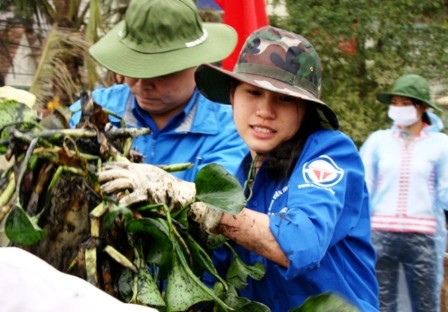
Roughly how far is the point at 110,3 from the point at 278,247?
28.6ft

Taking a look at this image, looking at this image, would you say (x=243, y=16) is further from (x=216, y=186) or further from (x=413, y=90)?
(x=216, y=186)

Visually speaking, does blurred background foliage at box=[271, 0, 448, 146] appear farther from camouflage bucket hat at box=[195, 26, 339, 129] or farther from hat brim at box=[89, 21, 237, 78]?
camouflage bucket hat at box=[195, 26, 339, 129]

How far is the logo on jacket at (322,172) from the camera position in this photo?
2217 millimetres

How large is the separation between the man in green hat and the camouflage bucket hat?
0.46m

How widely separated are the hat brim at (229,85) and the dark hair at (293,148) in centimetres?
3

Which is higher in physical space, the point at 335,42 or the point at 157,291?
the point at 157,291

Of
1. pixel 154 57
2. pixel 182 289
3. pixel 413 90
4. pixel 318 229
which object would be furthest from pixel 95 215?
pixel 413 90

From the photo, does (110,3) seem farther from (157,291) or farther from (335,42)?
(157,291)

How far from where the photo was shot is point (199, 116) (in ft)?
9.82

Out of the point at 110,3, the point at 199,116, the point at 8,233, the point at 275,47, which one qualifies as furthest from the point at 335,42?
the point at 8,233

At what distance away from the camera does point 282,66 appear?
7.73ft

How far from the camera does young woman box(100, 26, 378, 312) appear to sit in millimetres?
2227

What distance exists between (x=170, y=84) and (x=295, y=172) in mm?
809

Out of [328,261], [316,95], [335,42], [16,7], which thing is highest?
[316,95]
